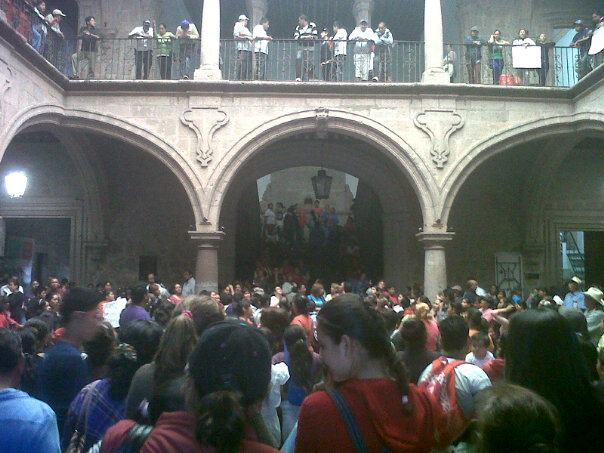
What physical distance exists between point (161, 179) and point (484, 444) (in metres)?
15.5

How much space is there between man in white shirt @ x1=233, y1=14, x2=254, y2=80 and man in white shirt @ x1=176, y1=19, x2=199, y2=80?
983 mm

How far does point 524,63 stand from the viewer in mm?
13945

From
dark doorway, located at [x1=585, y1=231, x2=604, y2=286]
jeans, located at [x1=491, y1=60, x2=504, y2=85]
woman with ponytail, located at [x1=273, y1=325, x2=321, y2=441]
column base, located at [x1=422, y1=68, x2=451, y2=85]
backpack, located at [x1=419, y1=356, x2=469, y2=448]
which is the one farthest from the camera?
dark doorway, located at [x1=585, y1=231, x2=604, y2=286]

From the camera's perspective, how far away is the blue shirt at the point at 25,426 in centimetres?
239

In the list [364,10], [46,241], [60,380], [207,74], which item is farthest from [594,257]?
[60,380]

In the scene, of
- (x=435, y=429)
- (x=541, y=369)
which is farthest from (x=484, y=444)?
(x=541, y=369)

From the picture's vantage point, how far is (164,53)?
45.5 ft

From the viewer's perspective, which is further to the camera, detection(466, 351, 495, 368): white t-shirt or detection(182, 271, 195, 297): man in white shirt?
detection(182, 271, 195, 297): man in white shirt

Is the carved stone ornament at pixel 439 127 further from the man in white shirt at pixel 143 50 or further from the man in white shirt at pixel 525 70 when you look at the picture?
the man in white shirt at pixel 143 50

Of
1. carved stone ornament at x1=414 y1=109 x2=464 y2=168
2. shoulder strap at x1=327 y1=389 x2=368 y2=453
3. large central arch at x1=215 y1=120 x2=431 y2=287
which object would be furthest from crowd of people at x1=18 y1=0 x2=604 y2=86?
shoulder strap at x1=327 y1=389 x2=368 y2=453

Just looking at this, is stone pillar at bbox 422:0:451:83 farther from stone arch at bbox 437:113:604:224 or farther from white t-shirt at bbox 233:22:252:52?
white t-shirt at bbox 233:22:252:52

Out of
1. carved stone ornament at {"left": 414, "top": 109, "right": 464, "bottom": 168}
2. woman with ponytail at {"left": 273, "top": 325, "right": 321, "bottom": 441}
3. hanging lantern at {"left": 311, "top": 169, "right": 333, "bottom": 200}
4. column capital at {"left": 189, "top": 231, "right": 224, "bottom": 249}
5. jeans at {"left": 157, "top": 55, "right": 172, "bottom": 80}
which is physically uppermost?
jeans at {"left": 157, "top": 55, "right": 172, "bottom": 80}

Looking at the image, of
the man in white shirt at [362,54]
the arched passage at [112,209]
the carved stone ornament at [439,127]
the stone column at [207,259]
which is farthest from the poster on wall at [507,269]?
the arched passage at [112,209]

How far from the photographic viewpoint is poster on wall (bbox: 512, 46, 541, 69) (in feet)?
45.6
